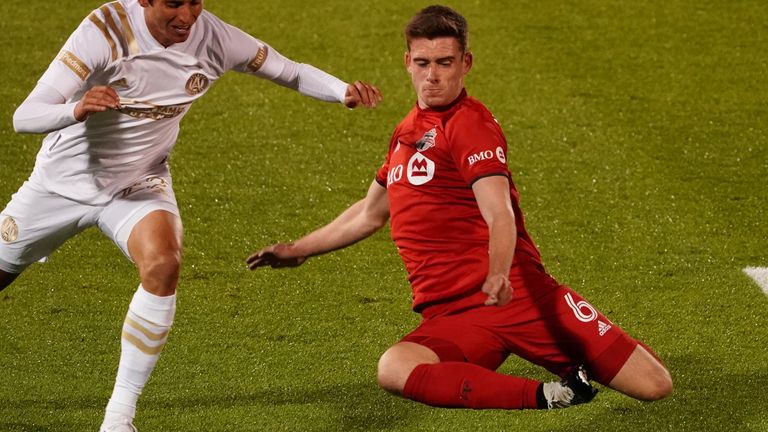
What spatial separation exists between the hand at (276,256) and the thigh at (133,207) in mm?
284

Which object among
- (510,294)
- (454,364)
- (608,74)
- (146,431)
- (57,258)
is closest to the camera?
(510,294)

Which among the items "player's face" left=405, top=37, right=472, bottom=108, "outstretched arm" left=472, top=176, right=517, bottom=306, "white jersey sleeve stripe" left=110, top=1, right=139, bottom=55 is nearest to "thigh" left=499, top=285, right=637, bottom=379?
"outstretched arm" left=472, top=176, right=517, bottom=306

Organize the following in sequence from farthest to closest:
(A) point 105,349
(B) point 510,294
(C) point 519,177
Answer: (C) point 519,177 < (A) point 105,349 < (B) point 510,294

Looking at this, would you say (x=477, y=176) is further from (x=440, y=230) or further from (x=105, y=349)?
(x=105, y=349)

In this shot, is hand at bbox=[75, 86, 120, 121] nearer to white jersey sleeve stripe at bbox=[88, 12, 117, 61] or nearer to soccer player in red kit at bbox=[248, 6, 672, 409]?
white jersey sleeve stripe at bbox=[88, 12, 117, 61]

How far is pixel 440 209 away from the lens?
14.9 feet

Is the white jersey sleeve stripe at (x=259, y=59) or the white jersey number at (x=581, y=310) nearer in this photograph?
the white jersey number at (x=581, y=310)

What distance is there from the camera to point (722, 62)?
8.94 m

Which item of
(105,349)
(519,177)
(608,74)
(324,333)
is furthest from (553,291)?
(608,74)

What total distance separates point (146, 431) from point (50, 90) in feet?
4.16

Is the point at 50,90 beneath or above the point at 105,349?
above

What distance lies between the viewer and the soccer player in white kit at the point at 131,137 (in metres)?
4.73

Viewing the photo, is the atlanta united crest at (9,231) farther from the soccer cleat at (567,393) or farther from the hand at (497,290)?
the soccer cleat at (567,393)

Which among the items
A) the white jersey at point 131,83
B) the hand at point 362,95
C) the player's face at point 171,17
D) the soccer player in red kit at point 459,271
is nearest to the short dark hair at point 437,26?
the soccer player in red kit at point 459,271
